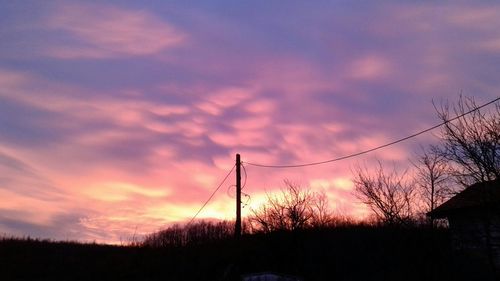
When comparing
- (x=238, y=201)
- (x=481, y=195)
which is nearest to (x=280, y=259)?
(x=238, y=201)

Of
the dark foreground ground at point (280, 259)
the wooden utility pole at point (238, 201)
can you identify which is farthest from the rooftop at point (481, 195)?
the wooden utility pole at point (238, 201)

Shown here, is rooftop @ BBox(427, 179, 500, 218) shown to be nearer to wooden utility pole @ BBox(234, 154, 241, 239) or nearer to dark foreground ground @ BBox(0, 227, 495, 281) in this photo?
dark foreground ground @ BBox(0, 227, 495, 281)

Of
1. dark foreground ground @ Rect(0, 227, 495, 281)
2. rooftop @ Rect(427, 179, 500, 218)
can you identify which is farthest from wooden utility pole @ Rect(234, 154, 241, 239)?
rooftop @ Rect(427, 179, 500, 218)

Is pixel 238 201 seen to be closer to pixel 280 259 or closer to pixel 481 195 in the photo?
pixel 280 259

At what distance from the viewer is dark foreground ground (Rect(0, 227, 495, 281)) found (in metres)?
19.8

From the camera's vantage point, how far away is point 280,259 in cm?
2419

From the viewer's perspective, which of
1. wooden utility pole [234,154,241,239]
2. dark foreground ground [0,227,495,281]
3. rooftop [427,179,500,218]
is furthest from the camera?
wooden utility pole [234,154,241,239]

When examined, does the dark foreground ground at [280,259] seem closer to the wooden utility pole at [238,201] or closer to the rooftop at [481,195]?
the wooden utility pole at [238,201]

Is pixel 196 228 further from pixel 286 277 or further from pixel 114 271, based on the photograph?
pixel 286 277

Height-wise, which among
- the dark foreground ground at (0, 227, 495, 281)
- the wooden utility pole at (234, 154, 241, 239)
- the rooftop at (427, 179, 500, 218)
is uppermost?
the wooden utility pole at (234, 154, 241, 239)

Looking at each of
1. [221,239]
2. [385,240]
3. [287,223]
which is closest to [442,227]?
[385,240]

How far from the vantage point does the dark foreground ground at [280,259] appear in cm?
1981

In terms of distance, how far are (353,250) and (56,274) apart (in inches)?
596

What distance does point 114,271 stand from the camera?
2545cm
